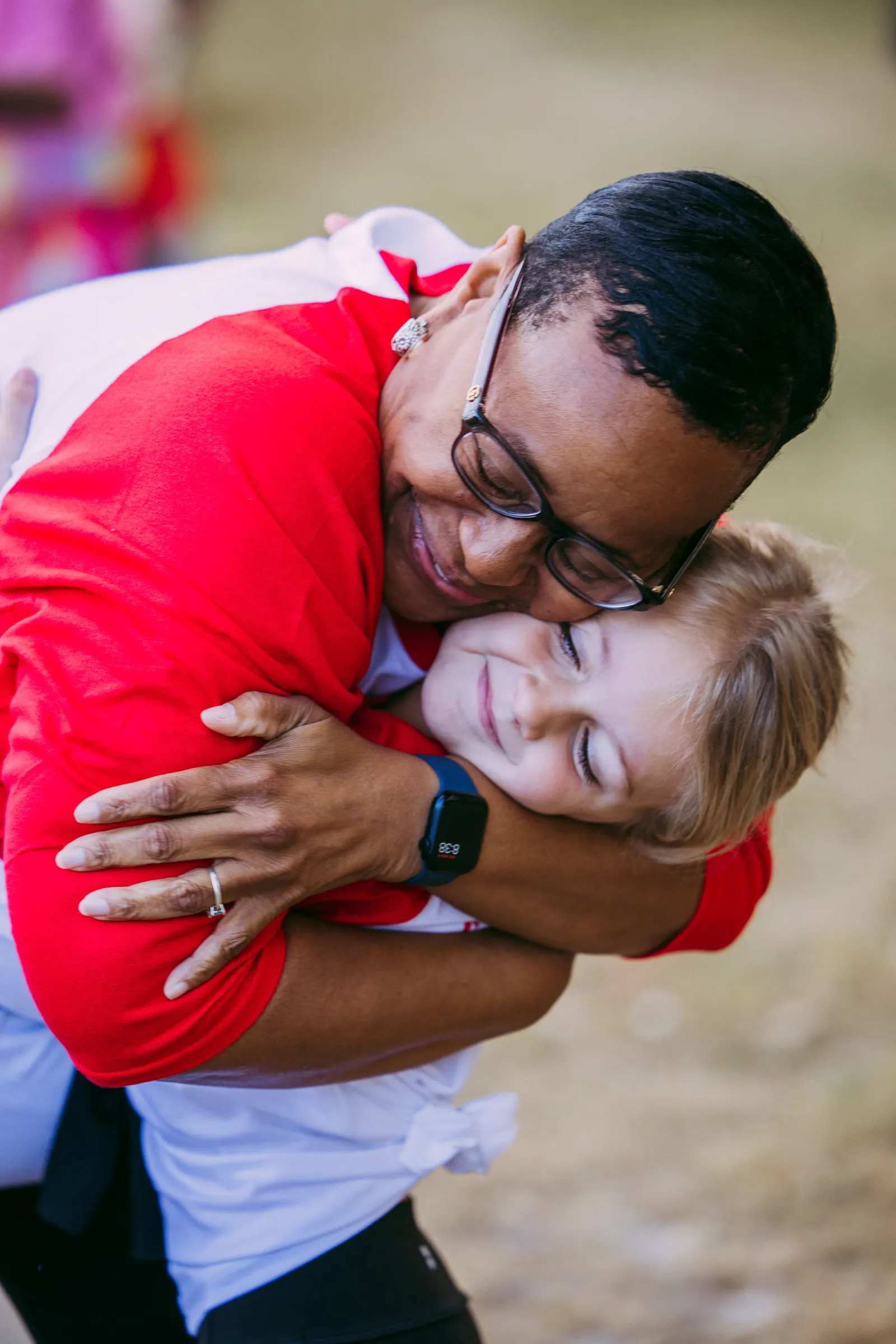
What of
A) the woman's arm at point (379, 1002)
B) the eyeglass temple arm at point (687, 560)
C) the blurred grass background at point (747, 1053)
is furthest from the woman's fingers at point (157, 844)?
the blurred grass background at point (747, 1053)

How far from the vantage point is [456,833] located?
76.0 inches

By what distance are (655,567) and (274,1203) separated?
45.5 inches

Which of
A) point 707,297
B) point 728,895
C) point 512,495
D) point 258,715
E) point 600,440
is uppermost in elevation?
point 707,297

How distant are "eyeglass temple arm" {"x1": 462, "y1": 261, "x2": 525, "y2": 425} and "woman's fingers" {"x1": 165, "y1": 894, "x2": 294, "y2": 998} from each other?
2.30 ft

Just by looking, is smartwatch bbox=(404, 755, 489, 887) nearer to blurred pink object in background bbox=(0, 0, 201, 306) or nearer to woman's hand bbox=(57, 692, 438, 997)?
woman's hand bbox=(57, 692, 438, 997)

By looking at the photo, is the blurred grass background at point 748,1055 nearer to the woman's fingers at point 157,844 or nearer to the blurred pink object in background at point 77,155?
the woman's fingers at point 157,844

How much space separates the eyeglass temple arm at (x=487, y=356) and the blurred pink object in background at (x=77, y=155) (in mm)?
4946

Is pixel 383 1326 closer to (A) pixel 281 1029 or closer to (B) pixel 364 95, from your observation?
(A) pixel 281 1029

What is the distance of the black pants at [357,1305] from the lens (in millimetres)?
1997

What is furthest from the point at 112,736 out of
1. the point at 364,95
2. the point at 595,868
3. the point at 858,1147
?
the point at 364,95

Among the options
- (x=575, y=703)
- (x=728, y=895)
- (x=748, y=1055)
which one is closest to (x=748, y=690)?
(x=575, y=703)

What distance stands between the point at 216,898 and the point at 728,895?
3.30 feet

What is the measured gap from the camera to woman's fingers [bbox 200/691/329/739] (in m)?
1.58

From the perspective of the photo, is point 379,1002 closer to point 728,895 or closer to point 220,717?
point 220,717
